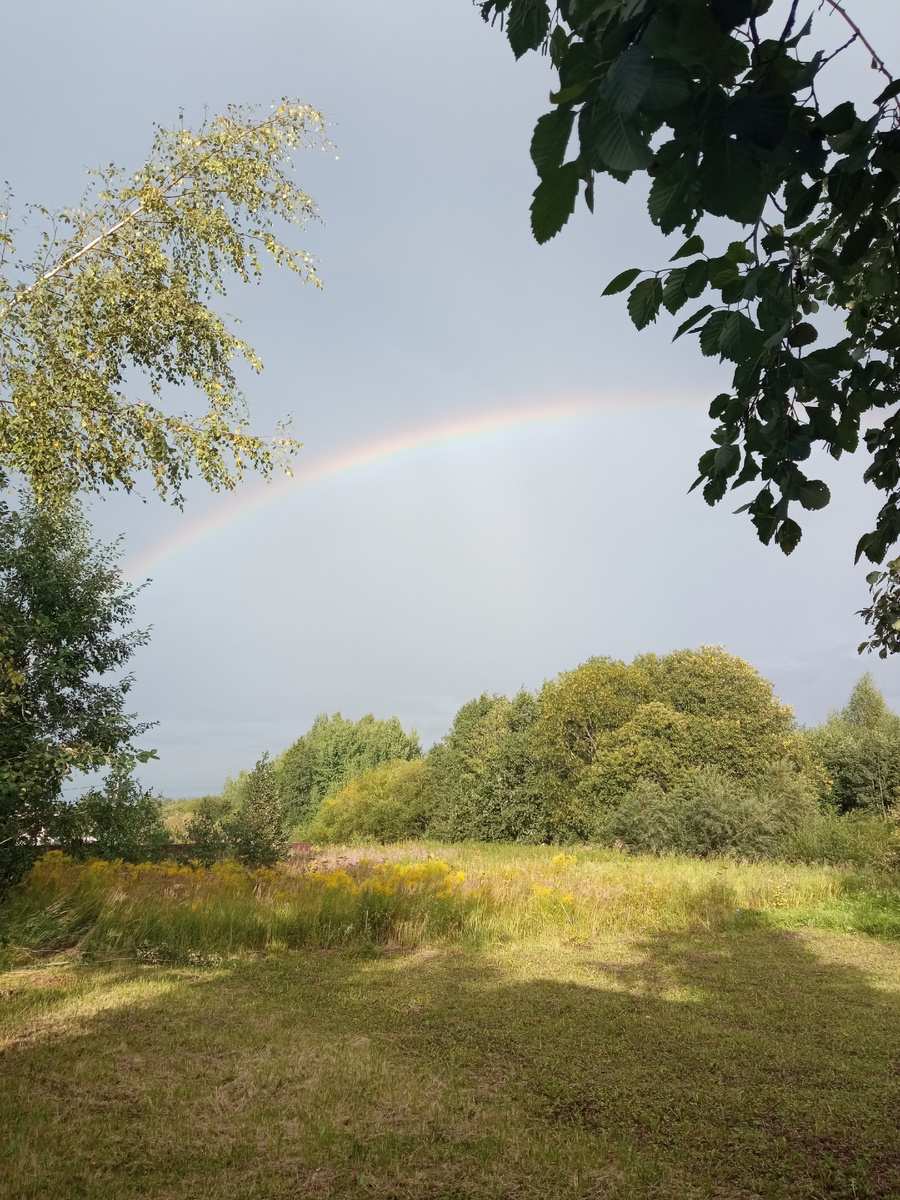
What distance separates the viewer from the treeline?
55.8 feet

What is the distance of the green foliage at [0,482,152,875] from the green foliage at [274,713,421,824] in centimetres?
3897

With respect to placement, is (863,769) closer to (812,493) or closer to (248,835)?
(248,835)

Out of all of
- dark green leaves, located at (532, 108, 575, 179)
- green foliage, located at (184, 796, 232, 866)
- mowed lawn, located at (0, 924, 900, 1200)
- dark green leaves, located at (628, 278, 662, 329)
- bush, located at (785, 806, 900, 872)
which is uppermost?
dark green leaves, located at (628, 278, 662, 329)

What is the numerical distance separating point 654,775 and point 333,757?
30.0 meters

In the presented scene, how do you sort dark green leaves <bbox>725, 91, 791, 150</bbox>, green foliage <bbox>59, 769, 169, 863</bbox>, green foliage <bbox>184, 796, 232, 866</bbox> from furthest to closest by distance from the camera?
green foliage <bbox>184, 796, 232, 866</bbox>, green foliage <bbox>59, 769, 169, 863</bbox>, dark green leaves <bbox>725, 91, 791, 150</bbox>

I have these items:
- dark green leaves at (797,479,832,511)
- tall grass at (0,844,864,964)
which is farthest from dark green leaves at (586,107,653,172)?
tall grass at (0,844,864,964)

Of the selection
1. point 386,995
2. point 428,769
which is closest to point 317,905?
point 386,995

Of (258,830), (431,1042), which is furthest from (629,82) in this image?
(258,830)

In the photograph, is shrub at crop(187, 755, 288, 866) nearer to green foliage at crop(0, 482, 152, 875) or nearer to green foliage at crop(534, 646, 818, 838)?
green foliage at crop(0, 482, 152, 875)

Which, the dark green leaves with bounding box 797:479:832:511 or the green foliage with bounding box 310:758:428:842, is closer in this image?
the dark green leaves with bounding box 797:479:832:511

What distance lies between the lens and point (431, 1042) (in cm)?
461

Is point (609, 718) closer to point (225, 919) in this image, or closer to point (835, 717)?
point (225, 919)

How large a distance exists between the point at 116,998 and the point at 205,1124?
2.56m

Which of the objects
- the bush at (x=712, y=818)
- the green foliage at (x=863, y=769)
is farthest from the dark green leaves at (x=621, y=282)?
the green foliage at (x=863, y=769)
